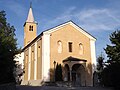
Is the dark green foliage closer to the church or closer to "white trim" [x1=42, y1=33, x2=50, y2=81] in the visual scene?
the church

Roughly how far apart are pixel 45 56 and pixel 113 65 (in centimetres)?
1438

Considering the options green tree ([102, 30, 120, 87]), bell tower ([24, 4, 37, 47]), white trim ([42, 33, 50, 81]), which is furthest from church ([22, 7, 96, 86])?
bell tower ([24, 4, 37, 47])

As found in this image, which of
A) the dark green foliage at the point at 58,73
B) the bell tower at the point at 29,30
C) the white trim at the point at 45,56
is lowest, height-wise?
the dark green foliage at the point at 58,73

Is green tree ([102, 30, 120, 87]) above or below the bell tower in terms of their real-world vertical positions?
below

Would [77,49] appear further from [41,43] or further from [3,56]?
[3,56]

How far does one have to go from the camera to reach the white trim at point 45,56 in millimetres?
38438

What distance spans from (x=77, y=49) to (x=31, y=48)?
33.5 ft

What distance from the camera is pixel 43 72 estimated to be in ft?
126

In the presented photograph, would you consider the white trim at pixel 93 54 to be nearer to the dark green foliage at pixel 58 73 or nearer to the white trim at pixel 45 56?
the dark green foliage at pixel 58 73

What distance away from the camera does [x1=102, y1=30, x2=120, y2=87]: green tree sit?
88.7 ft

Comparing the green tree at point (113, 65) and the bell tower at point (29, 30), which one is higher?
the bell tower at point (29, 30)

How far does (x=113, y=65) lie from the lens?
27.4 meters

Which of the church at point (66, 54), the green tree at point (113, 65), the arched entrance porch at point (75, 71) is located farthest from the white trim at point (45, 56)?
the green tree at point (113, 65)

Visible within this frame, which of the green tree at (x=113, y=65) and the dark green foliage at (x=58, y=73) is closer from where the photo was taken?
the green tree at (x=113, y=65)
